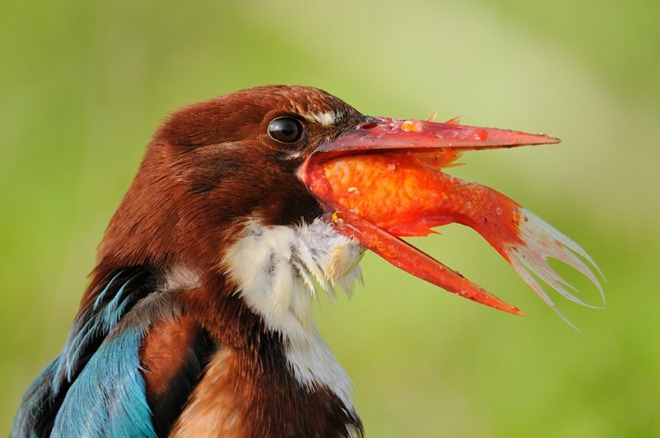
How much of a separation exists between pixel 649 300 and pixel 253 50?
255 cm

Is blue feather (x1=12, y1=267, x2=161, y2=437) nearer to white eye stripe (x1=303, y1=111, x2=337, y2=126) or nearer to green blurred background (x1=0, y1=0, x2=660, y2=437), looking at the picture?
white eye stripe (x1=303, y1=111, x2=337, y2=126)

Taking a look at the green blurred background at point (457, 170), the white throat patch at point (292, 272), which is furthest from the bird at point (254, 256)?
the green blurred background at point (457, 170)

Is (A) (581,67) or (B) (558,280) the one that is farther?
(A) (581,67)

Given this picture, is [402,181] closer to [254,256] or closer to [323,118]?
[323,118]

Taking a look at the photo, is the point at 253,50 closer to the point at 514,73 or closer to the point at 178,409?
the point at 514,73

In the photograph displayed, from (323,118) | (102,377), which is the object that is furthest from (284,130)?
(102,377)

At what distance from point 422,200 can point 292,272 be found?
37 centimetres

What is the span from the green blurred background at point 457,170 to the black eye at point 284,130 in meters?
2.33

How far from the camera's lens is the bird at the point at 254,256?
272 cm

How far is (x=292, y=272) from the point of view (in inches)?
114

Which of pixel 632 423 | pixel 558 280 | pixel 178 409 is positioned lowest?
pixel 632 423

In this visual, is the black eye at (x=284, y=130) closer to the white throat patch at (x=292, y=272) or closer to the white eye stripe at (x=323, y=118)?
the white eye stripe at (x=323, y=118)

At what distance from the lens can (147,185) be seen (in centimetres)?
296

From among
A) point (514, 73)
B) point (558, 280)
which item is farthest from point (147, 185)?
point (514, 73)
